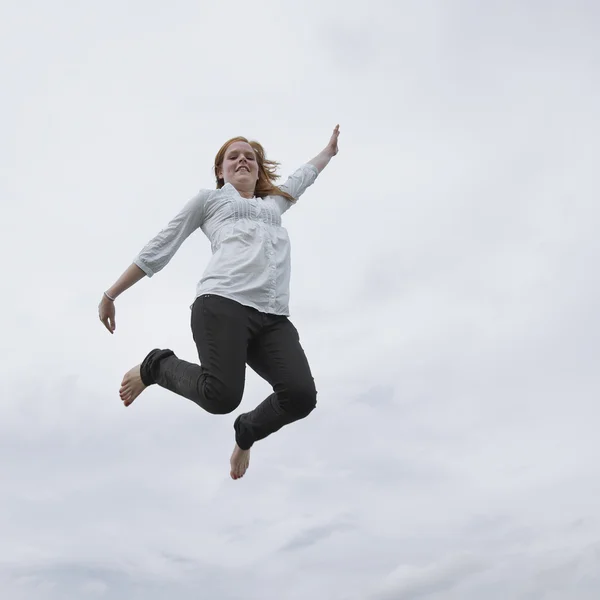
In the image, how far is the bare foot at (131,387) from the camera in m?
5.59

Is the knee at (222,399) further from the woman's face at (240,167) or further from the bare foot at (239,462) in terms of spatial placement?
the woman's face at (240,167)

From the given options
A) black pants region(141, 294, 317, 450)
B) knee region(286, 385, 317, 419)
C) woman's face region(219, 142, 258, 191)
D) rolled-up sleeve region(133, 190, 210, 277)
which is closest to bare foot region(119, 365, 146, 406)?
black pants region(141, 294, 317, 450)

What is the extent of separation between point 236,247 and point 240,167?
82 cm

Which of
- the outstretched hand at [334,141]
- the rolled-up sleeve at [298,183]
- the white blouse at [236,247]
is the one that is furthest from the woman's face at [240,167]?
the outstretched hand at [334,141]

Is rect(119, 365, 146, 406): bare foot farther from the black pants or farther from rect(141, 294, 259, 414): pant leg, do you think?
rect(141, 294, 259, 414): pant leg

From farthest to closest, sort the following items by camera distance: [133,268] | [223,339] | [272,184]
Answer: [272,184] → [133,268] → [223,339]

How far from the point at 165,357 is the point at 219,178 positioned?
1.52 m

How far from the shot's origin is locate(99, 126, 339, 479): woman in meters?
5.01

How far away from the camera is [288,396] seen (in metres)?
5.07

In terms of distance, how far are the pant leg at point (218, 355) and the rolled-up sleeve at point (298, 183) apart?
3.83ft

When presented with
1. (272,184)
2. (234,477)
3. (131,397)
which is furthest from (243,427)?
(272,184)

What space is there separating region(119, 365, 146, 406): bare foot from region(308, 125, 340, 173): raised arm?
89.6 inches

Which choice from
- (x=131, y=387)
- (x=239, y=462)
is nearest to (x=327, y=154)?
(x=131, y=387)

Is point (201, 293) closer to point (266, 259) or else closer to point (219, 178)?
point (266, 259)
